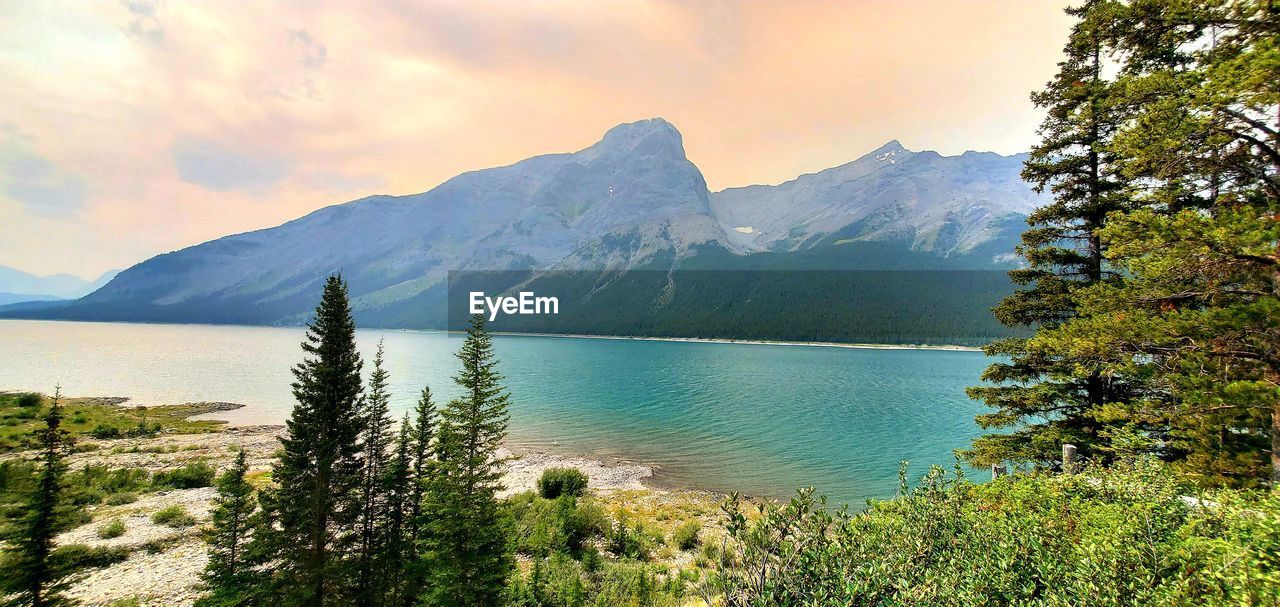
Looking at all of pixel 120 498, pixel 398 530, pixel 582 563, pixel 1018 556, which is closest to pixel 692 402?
pixel 582 563

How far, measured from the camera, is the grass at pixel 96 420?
3938 centimetres

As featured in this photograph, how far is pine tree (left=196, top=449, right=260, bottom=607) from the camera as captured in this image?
11828 millimetres

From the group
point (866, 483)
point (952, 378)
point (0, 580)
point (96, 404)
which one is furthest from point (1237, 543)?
point (952, 378)

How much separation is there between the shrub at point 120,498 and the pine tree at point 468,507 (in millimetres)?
23722

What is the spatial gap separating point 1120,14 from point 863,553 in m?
19.4

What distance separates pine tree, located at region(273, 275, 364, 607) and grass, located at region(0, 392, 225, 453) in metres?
39.6

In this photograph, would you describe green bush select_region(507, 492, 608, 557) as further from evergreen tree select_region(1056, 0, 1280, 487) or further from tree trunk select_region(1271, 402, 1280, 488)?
tree trunk select_region(1271, 402, 1280, 488)

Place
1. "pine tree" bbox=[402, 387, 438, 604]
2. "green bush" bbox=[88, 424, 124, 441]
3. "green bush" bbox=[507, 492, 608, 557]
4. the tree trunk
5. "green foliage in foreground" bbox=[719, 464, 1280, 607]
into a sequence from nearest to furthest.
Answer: "green foliage in foreground" bbox=[719, 464, 1280, 607]
the tree trunk
"pine tree" bbox=[402, 387, 438, 604]
"green bush" bbox=[507, 492, 608, 557]
"green bush" bbox=[88, 424, 124, 441]

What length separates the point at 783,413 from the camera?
5591cm

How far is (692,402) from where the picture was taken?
62781mm

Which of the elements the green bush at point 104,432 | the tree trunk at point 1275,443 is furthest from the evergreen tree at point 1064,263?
the green bush at point 104,432

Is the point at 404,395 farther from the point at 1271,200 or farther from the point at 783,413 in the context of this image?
the point at 1271,200

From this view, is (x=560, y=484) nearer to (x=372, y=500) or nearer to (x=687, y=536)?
(x=687, y=536)

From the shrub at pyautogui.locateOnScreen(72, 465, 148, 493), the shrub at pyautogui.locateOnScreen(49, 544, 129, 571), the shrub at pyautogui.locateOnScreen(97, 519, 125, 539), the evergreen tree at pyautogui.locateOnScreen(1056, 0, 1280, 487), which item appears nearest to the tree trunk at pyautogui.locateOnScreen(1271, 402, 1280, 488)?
the evergreen tree at pyautogui.locateOnScreen(1056, 0, 1280, 487)
